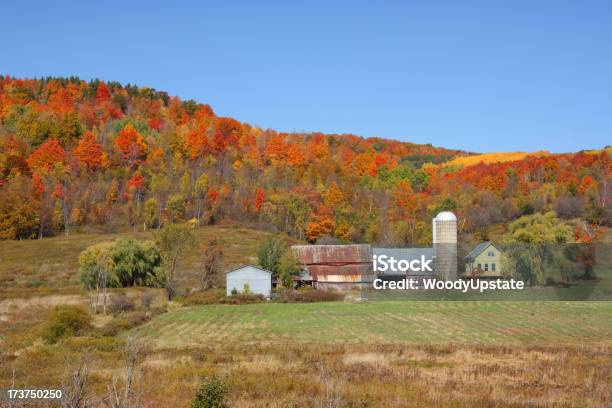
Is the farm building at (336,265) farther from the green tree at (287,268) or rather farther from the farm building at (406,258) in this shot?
the green tree at (287,268)

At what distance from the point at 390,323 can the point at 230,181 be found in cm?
9631

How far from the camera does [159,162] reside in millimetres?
138375

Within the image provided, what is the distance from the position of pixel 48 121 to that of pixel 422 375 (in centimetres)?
13857

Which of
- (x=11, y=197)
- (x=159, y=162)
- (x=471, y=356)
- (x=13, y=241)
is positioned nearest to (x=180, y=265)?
(x=13, y=241)

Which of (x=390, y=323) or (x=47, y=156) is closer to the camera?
(x=390, y=323)

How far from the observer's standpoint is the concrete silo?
57.3 meters

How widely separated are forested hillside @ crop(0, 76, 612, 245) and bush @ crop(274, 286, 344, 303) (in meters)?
36.4

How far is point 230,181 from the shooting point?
132250 mm

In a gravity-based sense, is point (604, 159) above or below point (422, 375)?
above

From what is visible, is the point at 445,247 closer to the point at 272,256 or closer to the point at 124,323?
the point at 272,256

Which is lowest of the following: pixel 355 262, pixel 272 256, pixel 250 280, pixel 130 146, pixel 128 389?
pixel 128 389

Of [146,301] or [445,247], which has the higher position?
[445,247]

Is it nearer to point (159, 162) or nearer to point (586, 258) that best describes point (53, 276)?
point (586, 258)

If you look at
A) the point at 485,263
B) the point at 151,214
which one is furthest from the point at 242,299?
the point at 151,214
